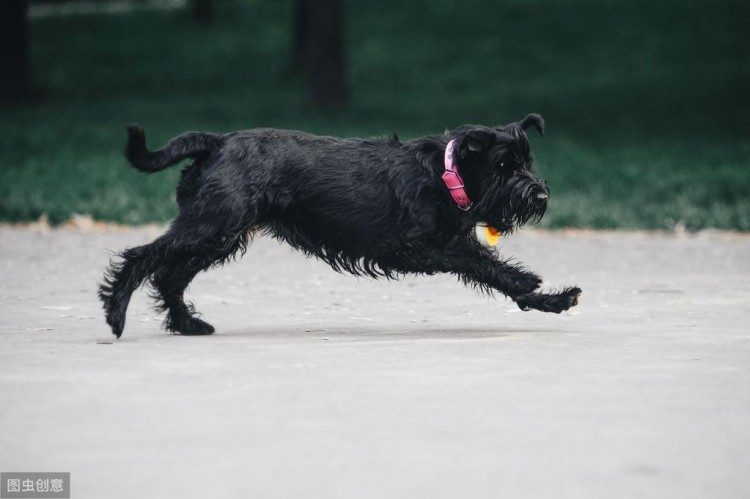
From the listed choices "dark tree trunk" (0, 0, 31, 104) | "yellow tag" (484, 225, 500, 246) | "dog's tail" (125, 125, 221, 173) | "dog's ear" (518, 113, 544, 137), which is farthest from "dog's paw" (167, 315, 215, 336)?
"dark tree trunk" (0, 0, 31, 104)

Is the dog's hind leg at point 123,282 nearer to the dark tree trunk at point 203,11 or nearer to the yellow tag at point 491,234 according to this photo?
the yellow tag at point 491,234

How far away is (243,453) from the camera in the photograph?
15.8ft

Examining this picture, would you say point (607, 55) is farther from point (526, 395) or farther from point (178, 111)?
point (526, 395)

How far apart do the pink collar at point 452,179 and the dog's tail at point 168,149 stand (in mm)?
1345

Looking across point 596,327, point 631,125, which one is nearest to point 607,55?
point 631,125

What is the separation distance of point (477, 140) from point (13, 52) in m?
23.3

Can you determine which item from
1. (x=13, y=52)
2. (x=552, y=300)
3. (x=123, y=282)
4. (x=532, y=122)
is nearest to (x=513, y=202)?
(x=552, y=300)

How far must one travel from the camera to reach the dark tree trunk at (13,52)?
28.7 metres

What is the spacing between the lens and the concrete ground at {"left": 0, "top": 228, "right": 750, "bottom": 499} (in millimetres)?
4527

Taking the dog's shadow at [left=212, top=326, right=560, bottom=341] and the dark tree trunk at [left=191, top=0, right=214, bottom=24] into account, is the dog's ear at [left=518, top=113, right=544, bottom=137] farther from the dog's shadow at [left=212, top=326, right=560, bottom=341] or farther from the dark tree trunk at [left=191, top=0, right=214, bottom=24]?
the dark tree trunk at [left=191, top=0, right=214, bottom=24]

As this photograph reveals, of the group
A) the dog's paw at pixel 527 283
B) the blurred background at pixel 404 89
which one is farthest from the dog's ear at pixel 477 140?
the blurred background at pixel 404 89

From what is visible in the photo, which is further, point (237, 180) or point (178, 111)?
point (178, 111)

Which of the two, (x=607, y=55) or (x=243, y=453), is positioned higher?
(x=607, y=55)

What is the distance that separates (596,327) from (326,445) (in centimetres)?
349
